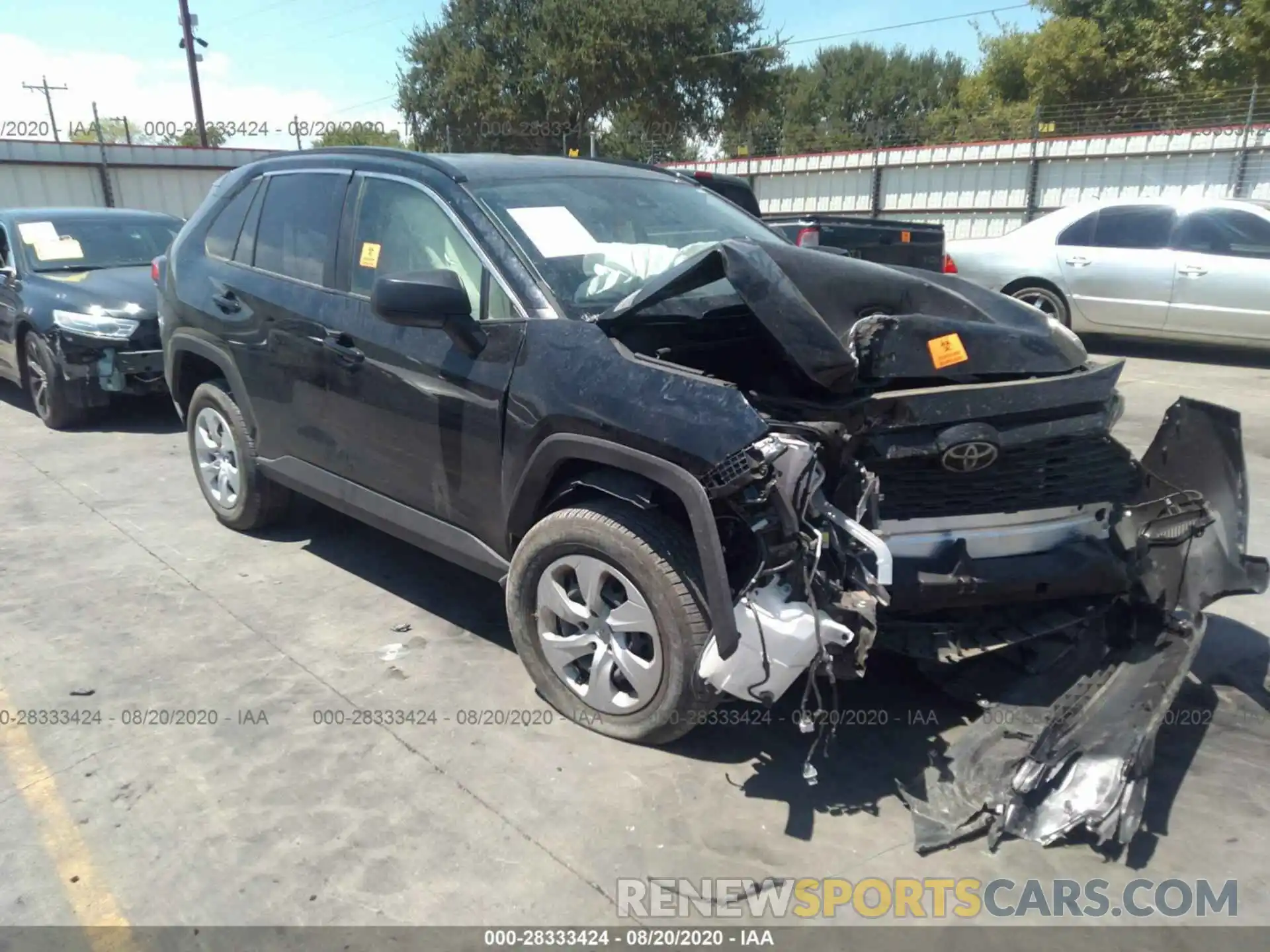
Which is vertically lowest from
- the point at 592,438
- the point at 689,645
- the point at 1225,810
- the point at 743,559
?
the point at 1225,810

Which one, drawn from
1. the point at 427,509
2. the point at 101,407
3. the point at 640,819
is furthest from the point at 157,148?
the point at 640,819

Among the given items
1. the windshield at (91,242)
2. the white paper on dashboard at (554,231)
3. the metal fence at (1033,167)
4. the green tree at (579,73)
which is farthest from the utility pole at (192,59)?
the white paper on dashboard at (554,231)

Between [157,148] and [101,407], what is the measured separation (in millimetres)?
18528

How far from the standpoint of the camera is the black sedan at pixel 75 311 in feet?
24.3

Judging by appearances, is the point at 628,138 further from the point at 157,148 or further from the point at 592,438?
the point at 592,438

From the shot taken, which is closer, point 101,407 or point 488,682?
point 488,682

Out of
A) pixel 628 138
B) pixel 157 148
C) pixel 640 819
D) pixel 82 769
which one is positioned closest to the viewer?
pixel 640 819

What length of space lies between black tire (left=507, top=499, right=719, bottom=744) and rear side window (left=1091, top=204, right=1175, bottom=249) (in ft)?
29.2

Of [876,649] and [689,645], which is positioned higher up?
[689,645]

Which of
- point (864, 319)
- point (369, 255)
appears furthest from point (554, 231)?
point (864, 319)

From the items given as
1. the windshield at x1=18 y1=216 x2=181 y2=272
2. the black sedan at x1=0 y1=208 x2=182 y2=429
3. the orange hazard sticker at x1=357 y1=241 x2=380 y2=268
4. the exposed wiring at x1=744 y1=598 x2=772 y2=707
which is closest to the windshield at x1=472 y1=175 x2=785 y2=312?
the orange hazard sticker at x1=357 y1=241 x2=380 y2=268

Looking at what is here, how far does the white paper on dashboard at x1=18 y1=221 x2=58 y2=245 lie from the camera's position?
26.8 ft

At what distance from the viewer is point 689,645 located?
9.80 feet

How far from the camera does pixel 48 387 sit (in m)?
7.60
